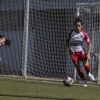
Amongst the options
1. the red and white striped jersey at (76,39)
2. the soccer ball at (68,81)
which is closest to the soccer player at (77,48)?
the red and white striped jersey at (76,39)

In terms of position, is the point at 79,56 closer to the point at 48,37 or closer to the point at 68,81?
the point at 68,81

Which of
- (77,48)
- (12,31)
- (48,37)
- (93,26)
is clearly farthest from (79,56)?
(12,31)

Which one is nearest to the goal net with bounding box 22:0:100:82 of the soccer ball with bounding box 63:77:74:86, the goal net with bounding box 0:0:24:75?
the goal net with bounding box 0:0:24:75

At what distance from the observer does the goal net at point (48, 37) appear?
16703 mm

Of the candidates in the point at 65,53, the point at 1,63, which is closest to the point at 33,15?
the point at 65,53

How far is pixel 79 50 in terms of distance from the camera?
39.9ft

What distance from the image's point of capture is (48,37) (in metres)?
16.9

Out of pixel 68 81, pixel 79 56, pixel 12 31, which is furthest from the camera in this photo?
pixel 12 31

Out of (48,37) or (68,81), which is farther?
(48,37)

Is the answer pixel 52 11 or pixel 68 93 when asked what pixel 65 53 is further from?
pixel 68 93

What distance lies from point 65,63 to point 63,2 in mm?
2373

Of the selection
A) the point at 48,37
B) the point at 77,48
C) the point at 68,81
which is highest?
the point at 77,48

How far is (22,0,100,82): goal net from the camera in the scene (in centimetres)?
1670

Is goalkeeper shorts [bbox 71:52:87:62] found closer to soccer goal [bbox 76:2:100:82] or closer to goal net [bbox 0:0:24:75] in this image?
soccer goal [bbox 76:2:100:82]
